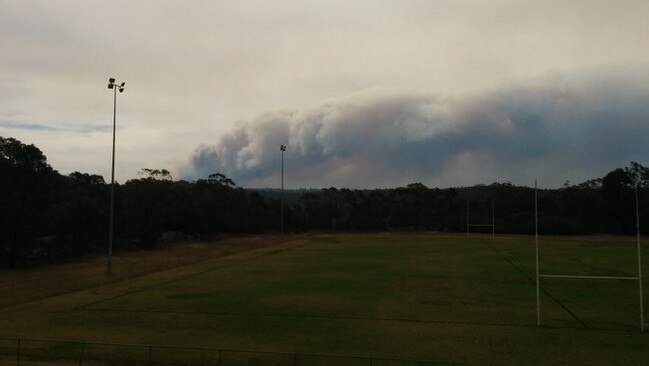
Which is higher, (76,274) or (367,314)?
(367,314)

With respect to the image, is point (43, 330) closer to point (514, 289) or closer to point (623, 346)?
point (623, 346)

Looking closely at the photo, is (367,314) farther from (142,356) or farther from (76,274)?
(76,274)

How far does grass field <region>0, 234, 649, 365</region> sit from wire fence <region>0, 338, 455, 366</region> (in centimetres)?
161

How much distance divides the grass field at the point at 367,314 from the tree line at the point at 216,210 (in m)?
21.5

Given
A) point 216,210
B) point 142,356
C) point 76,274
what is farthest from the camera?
point 216,210

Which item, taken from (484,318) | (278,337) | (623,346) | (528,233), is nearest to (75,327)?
(278,337)

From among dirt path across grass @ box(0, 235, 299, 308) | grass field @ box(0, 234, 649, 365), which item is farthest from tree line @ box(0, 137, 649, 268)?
grass field @ box(0, 234, 649, 365)

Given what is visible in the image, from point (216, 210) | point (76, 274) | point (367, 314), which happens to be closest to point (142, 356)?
point (367, 314)

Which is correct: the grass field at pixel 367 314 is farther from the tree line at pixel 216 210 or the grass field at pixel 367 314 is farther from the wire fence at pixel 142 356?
the tree line at pixel 216 210

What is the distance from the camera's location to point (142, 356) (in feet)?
69.9

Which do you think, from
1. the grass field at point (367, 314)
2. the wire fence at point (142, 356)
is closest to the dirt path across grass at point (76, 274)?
the grass field at point (367, 314)

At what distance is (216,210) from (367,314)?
77718mm

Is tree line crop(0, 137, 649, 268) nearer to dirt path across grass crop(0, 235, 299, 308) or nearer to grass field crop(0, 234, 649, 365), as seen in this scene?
dirt path across grass crop(0, 235, 299, 308)

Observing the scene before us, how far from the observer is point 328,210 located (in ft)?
484
